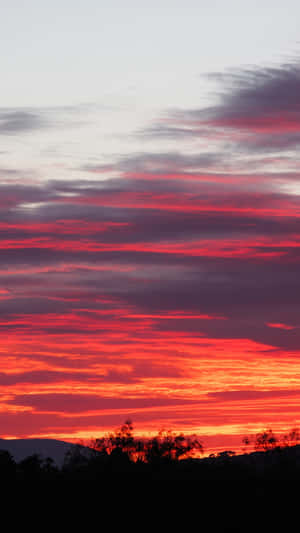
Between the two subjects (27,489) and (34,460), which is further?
(34,460)

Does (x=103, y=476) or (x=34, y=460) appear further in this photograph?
(x=34, y=460)

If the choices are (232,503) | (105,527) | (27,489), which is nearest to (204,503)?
(232,503)

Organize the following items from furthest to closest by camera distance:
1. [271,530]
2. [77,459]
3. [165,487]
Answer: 1. [77,459]
2. [165,487]
3. [271,530]

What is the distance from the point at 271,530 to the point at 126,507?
9328 millimetres

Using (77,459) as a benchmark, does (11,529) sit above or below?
below

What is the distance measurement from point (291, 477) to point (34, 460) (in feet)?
81.8

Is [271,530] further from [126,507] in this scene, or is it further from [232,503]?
[126,507]

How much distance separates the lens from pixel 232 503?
62.2 meters

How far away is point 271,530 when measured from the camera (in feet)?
196

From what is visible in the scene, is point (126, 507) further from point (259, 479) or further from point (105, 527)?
point (259, 479)

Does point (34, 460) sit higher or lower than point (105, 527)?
higher

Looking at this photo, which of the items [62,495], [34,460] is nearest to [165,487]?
[62,495]

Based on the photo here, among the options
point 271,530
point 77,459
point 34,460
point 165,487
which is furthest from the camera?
point 34,460

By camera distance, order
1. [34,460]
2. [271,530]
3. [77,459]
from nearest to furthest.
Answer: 1. [271,530]
2. [77,459]
3. [34,460]
